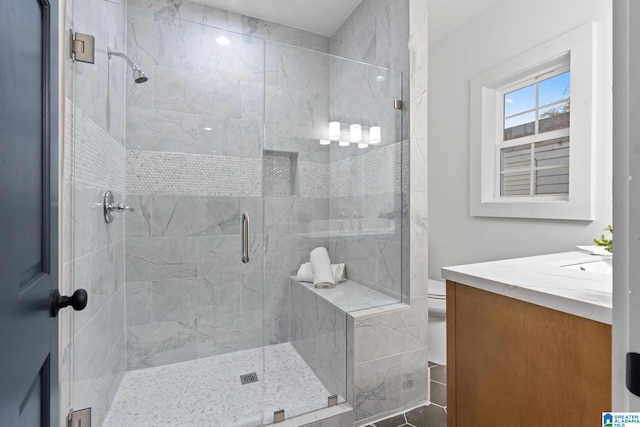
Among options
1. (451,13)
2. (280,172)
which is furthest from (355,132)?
(451,13)

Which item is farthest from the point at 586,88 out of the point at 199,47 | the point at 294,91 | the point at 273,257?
the point at 199,47

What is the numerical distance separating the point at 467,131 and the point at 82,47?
2562 millimetres

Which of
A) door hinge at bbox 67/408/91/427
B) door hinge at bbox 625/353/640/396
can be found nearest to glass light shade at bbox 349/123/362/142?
door hinge at bbox 625/353/640/396

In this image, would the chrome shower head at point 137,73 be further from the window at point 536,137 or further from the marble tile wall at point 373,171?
the window at point 536,137

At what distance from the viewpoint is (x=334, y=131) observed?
1.88 metres

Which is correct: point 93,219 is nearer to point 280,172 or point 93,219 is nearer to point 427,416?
point 280,172

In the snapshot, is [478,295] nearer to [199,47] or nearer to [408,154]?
[408,154]

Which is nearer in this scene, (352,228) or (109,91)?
(109,91)

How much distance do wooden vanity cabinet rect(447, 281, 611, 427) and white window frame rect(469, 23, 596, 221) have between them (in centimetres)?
142

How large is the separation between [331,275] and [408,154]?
885 mm

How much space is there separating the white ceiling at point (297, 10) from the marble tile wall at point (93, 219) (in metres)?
0.75

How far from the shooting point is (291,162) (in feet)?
6.03

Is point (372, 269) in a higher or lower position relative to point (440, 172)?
lower

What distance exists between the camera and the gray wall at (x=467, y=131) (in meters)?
1.74
